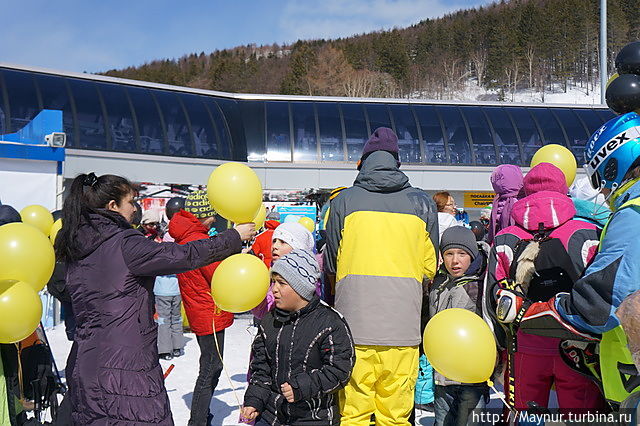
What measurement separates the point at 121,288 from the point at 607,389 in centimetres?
206

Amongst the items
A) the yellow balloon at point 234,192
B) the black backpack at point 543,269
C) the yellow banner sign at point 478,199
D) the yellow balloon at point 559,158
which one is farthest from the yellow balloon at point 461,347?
the yellow banner sign at point 478,199

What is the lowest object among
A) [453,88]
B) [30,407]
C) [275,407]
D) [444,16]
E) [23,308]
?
[30,407]

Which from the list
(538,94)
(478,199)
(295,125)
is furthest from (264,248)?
(538,94)

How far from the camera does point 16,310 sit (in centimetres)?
277

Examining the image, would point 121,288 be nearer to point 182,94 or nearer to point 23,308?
point 23,308

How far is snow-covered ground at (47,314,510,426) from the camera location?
4.91 meters

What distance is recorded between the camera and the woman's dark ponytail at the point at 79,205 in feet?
8.81

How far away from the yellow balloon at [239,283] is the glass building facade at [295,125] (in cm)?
1218

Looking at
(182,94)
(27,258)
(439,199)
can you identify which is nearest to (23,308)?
(27,258)

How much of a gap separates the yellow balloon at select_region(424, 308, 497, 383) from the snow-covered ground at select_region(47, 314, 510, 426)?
191cm

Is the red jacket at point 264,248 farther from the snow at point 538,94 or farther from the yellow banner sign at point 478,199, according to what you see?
the snow at point 538,94

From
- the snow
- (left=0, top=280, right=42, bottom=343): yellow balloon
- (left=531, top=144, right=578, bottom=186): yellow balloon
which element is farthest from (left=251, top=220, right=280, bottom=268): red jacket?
the snow

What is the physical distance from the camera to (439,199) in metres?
5.52

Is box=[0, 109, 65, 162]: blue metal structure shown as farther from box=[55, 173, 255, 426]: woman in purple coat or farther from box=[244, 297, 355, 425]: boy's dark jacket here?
box=[244, 297, 355, 425]: boy's dark jacket
